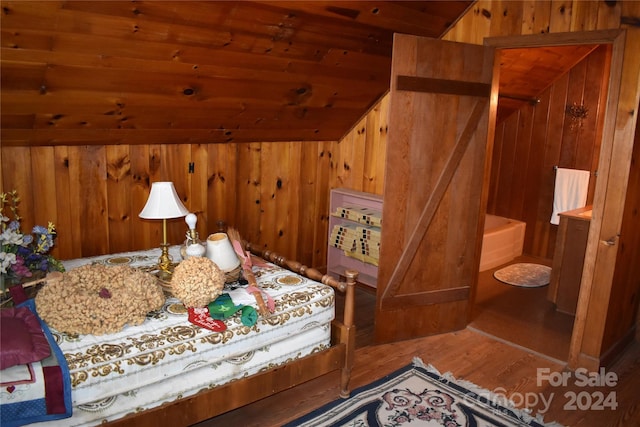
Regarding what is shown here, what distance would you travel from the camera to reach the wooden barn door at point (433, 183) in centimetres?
312

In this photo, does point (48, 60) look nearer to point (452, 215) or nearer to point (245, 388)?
point (245, 388)

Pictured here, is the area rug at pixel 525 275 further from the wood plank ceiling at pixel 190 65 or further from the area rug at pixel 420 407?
the wood plank ceiling at pixel 190 65

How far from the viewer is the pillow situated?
171 cm

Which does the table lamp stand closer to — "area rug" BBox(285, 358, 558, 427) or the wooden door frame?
"area rug" BBox(285, 358, 558, 427)

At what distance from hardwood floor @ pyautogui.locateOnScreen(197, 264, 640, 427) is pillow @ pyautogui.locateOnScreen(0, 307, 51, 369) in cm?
97

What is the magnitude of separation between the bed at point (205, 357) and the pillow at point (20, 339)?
76mm

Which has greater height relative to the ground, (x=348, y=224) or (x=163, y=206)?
(x=163, y=206)

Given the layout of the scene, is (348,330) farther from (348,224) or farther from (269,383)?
(348,224)

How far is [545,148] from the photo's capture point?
17.8 ft

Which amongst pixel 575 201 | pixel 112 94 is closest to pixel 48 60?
pixel 112 94

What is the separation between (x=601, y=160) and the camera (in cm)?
291

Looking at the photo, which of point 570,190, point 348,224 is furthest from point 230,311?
point 570,190

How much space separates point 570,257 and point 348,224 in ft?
5.84

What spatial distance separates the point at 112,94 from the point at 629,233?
10.3ft
